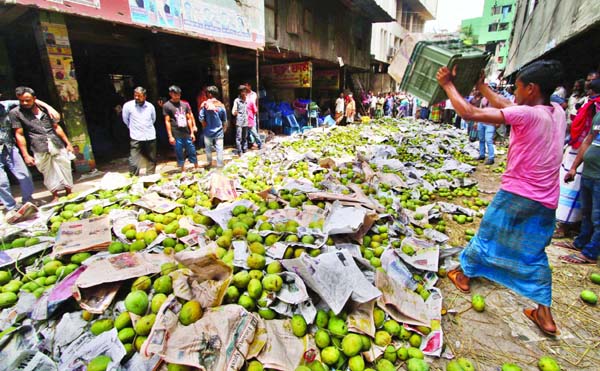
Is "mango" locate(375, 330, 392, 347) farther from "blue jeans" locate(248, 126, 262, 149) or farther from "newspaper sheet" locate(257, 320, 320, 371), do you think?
"blue jeans" locate(248, 126, 262, 149)

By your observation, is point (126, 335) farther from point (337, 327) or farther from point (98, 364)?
point (337, 327)

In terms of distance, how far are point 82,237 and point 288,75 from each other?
11.6 m

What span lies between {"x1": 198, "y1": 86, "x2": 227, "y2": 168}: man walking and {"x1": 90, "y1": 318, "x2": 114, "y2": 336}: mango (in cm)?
545

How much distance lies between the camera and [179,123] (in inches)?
247

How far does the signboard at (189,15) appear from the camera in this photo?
5.54m

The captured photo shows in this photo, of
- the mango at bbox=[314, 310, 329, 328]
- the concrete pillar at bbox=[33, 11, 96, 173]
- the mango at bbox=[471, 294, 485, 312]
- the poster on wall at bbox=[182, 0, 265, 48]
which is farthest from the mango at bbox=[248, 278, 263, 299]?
the poster on wall at bbox=[182, 0, 265, 48]

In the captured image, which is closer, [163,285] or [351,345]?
[351,345]

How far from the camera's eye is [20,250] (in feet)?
9.20

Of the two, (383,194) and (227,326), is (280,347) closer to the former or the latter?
(227,326)

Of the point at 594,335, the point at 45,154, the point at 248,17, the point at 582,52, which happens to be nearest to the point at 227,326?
the point at 594,335

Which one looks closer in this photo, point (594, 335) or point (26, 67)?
point (594, 335)

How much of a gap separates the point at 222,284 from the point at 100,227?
1.78m

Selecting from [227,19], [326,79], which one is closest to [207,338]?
[227,19]

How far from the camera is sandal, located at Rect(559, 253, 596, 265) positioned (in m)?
3.38
